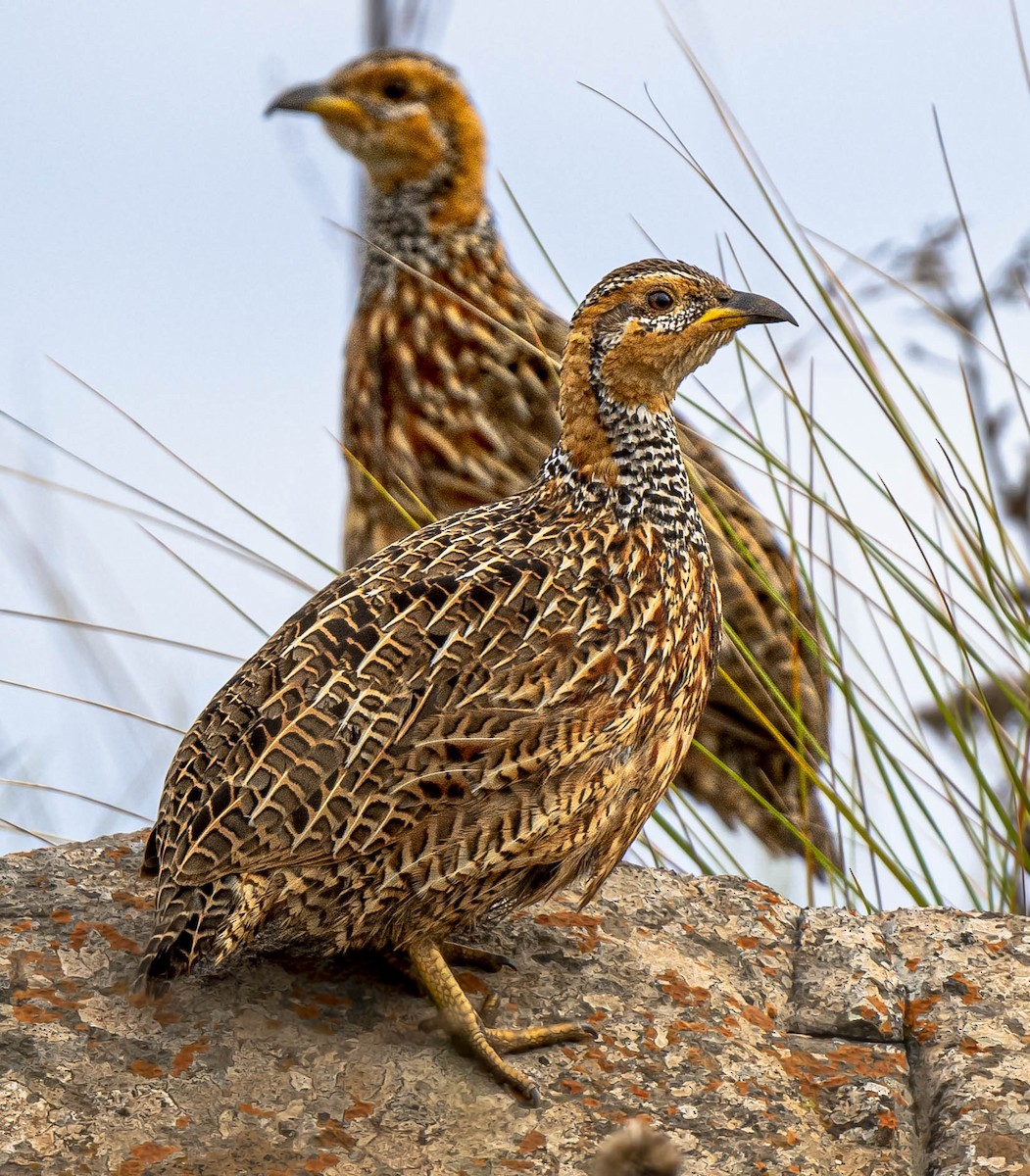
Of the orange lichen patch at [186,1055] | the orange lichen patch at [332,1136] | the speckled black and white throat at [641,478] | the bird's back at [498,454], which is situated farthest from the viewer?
the bird's back at [498,454]

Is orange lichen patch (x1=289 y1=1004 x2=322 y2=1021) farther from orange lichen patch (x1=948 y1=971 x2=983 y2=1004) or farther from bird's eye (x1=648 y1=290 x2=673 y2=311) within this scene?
bird's eye (x1=648 y1=290 x2=673 y2=311)

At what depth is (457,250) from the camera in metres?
5.82

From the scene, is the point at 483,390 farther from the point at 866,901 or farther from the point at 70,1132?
the point at 70,1132

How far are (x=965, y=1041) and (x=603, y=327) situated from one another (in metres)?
1.69

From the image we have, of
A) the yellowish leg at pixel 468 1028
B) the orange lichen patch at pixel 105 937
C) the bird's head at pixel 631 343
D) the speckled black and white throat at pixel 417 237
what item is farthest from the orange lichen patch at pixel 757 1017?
the speckled black and white throat at pixel 417 237

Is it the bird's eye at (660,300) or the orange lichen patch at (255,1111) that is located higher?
the bird's eye at (660,300)

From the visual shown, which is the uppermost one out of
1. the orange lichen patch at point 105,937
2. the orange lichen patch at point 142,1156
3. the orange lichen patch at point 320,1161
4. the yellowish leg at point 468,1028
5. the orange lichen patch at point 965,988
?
the orange lichen patch at point 965,988

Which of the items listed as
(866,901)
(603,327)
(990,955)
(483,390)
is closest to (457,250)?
(483,390)

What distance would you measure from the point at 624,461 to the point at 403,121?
2.58m

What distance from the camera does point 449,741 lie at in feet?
10.4

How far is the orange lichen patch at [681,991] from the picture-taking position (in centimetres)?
368

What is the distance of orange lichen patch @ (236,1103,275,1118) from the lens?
10.4 ft

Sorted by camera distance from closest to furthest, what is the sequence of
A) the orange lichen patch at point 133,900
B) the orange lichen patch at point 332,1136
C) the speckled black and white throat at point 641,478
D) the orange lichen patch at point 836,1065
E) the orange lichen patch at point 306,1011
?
the orange lichen patch at point 332,1136, the orange lichen patch at point 306,1011, the orange lichen patch at point 836,1065, the speckled black and white throat at point 641,478, the orange lichen patch at point 133,900

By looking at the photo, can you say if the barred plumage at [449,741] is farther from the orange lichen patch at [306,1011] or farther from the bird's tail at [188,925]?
the orange lichen patch at [306,1011]
